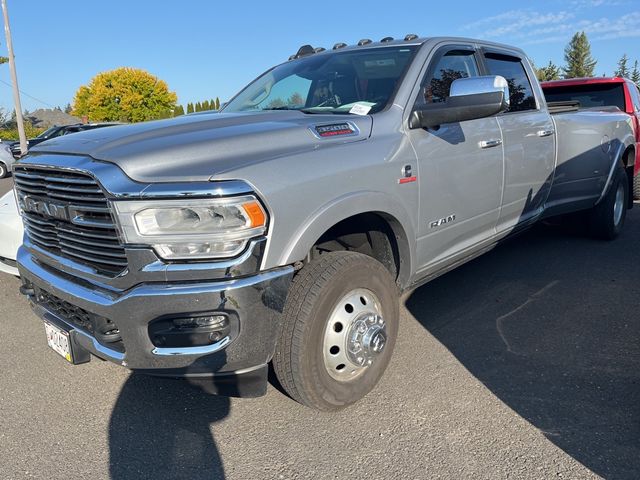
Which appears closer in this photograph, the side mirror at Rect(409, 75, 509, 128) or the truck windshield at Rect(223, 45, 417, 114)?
the side mirror at Rect(409, 75, 509, 128)

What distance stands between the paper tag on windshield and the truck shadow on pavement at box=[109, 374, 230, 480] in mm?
1769

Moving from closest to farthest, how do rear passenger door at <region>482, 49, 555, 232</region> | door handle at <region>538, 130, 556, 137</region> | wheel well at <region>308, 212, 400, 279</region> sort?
wheel well at <region>308, 212, 400, 279</region> < rear passenger door at <region>482, 49, 555, 232</region> < door handle at <region>538, 130, 556, 137</region>

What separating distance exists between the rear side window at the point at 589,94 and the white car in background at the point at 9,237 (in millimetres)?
6856

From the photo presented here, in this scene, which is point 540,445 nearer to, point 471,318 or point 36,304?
point 471,318

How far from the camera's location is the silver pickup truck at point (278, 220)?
223 centimetres

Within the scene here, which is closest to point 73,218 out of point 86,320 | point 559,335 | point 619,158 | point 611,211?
point 86,320

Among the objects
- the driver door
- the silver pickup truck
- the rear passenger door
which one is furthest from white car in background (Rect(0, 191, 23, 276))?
the rear passenger door

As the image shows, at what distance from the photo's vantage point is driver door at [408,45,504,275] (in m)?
3.25

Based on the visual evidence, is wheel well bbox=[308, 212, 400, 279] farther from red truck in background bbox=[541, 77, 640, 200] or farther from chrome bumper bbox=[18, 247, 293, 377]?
red truck in background bbox=[541, 77, 640, 200]

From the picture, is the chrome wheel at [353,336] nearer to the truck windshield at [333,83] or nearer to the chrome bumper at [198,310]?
the chrome bumper at [198,310]

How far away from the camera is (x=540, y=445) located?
2506mm

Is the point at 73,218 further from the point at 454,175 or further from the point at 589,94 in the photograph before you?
the point at 589,94

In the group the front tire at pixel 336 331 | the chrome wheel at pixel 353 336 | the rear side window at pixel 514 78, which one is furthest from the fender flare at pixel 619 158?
the chrome wheel at pixel 353 336

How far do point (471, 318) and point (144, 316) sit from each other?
8.41ft
